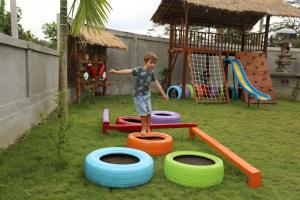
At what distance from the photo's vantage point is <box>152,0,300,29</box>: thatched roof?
35.5ft

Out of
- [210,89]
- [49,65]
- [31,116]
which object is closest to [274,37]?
[210,89]

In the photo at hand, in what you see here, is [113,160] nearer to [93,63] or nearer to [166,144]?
[166,144]

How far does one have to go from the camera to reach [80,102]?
9.00 meters

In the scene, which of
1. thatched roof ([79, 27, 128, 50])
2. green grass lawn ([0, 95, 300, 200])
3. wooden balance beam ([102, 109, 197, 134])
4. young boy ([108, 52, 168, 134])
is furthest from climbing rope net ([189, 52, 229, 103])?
young boy ([108, 52, 168, 134])

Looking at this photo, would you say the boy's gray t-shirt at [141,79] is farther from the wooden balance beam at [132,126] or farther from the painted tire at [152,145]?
the painted tire at [152,145]

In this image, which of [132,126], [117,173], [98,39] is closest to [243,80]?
[98,39]

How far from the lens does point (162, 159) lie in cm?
419

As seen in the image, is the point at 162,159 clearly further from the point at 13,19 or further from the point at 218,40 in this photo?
the point at 218,40

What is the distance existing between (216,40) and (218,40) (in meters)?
0.57

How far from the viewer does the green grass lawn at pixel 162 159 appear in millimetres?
3078

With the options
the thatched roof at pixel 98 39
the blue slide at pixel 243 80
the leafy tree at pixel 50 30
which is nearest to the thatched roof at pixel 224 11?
the blue slide at pixel 243 80

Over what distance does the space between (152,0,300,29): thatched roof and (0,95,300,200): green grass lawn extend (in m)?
4.68

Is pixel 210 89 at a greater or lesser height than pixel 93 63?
lesser

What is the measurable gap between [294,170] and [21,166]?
3530 millimetres
